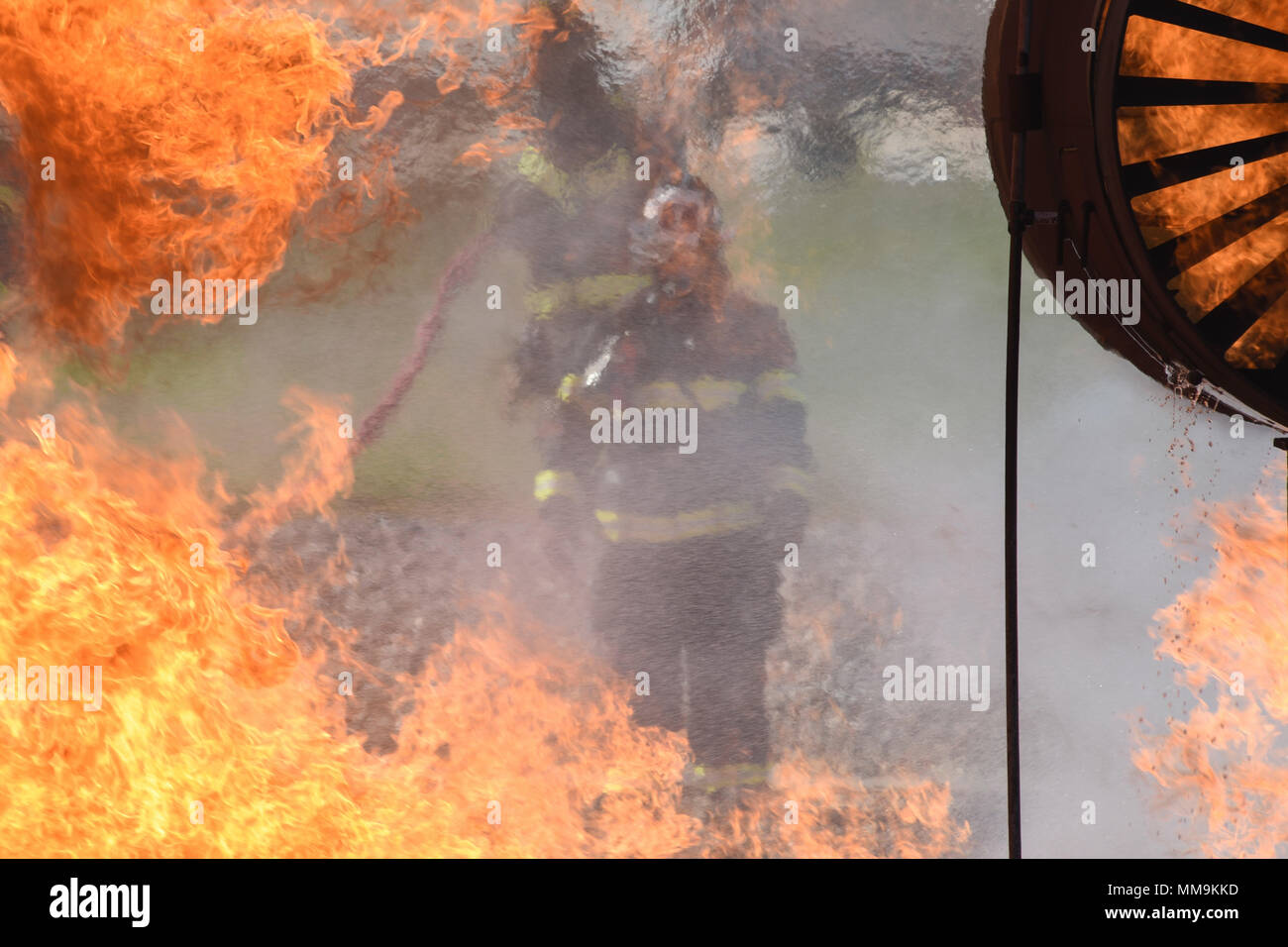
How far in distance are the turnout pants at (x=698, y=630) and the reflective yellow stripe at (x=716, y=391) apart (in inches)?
27.2

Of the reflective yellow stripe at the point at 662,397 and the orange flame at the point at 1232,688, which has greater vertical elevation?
the reflective yellow stripe at the point at 662,397

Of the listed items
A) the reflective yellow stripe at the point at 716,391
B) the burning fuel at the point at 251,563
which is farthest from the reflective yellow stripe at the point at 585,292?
the reflective yellow stripe at the point at 716,391

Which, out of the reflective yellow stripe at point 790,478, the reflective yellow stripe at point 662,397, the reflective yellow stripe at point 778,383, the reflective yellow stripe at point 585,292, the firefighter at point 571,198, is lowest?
the reflective yellow stripe at point 790,478

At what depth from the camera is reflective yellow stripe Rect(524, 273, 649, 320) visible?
4.41 meters

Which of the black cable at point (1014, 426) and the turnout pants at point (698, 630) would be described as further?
the turnout pants at point (698, 630)

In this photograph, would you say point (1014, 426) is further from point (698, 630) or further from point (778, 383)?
point (698, 630)

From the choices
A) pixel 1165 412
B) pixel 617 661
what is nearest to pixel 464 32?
pixel 617 661

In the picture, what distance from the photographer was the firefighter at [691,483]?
439 cm

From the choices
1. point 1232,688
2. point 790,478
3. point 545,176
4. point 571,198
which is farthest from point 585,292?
point 1232,688

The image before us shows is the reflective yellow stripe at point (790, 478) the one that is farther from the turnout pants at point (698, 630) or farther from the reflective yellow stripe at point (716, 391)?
the reflective yellow stripe at point (716, 391)

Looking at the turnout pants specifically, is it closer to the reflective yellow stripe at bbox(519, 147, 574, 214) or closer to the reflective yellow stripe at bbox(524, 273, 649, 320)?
the reflective yellow stripe at bbox(524, 273, 649, 320)

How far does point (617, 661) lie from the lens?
4406mm

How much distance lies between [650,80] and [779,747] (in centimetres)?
352

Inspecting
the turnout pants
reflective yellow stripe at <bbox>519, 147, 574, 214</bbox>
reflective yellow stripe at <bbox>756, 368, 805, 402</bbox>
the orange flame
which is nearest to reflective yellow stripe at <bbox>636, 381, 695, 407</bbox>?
reflective yellow stripe at <bbox>756, 368, 805, 402</bbox>
